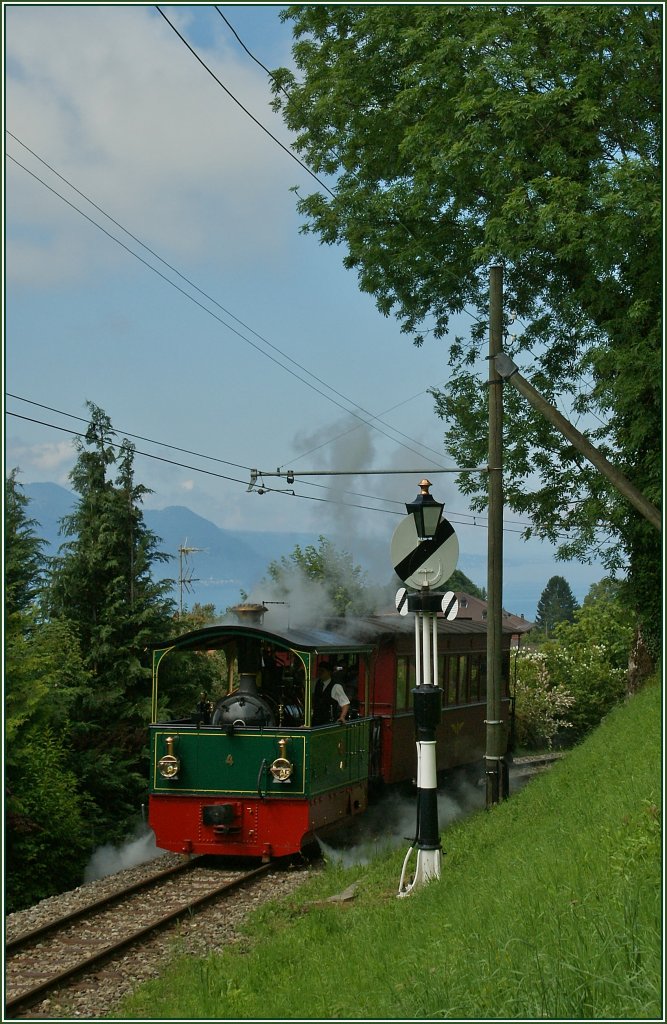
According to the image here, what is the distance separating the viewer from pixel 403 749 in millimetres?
16609

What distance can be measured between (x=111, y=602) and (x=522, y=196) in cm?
1350

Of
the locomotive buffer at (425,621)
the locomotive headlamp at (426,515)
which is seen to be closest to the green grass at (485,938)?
the locomotive buffer at (425,621)

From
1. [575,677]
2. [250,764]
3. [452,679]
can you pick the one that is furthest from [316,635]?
[575,677]

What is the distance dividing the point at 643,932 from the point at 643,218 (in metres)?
12.6

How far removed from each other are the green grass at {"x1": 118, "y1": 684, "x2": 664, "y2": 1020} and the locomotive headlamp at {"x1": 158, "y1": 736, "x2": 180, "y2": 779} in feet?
9.14

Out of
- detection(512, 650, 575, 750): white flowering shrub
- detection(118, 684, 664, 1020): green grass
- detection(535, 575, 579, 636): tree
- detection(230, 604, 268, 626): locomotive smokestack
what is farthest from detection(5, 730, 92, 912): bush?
detection(535, 575, 579, 636): tree

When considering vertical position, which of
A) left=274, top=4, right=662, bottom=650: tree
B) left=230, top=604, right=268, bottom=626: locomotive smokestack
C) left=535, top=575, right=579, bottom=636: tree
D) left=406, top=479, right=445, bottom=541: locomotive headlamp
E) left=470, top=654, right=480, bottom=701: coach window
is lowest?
left=535, top=575, right=579, bottom=636: tree

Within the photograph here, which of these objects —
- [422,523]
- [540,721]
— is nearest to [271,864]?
[422,523]

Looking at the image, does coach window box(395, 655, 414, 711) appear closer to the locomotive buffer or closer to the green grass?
the green grass

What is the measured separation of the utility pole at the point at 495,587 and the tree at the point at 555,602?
99763 mm

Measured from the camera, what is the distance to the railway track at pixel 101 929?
827cm

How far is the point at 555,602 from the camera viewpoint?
122438 millimetres

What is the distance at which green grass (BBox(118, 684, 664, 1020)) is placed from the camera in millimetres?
4832

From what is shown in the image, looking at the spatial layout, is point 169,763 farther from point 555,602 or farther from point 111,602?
point 555,602
